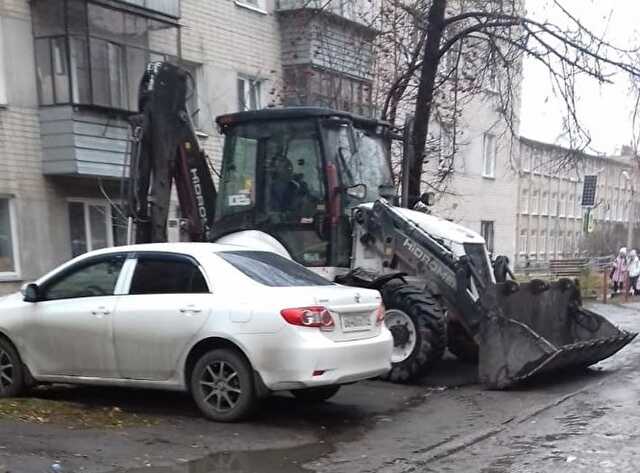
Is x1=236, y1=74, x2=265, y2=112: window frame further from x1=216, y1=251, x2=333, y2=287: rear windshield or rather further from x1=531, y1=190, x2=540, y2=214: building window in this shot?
x1=531, y1=190, x2=540, y2=214: building window

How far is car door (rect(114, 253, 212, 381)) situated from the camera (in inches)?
245

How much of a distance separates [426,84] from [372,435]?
790cm

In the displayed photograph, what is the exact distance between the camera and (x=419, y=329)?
782 cm

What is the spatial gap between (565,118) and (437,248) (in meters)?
4.83

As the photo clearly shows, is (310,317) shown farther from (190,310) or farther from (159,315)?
(159,315)

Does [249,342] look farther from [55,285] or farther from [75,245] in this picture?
[75,245]

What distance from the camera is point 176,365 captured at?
20.6 ft

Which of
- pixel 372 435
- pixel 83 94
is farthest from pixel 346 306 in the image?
pixel 83 94

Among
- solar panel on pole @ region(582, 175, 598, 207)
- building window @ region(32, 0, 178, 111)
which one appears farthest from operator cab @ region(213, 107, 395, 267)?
solar panel on pole @ region(582, 175, 598, 207)

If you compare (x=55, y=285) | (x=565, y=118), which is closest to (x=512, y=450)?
(x=55, y=285)

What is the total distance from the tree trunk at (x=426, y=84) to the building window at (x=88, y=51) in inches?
241

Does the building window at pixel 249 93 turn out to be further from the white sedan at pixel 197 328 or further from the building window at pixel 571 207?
the building window at pixel 571 207

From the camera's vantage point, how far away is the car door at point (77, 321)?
6.57 metres

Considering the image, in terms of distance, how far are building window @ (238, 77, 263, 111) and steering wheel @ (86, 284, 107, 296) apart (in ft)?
38.4
